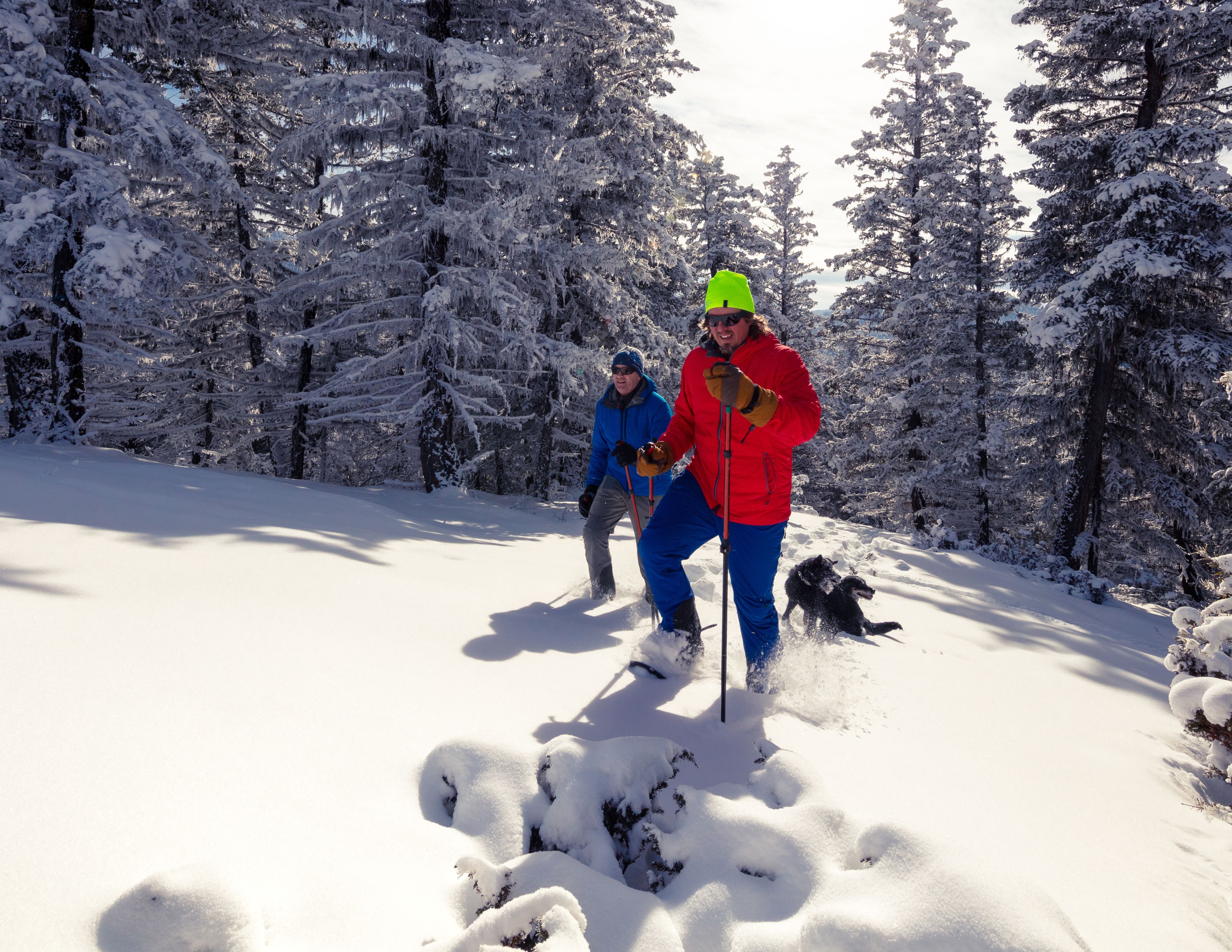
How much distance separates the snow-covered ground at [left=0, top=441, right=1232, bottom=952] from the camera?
1.39m

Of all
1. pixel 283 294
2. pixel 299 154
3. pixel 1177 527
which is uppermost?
pixel 299 154

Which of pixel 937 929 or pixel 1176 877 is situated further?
pixel 1176 877

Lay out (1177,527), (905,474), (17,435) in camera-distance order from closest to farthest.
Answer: (17,435), (1177,527), (905,474)

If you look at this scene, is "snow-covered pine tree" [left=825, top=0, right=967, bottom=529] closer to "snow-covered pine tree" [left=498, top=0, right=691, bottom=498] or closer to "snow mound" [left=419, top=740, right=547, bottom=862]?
"snow-covered pine tree" [left=498, top=0, right=691, bottom=498]

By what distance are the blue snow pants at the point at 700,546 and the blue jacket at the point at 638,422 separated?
1226mm

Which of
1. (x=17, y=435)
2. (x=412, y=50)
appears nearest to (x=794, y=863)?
(x=412, y=50)

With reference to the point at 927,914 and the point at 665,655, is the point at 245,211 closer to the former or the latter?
the point at 665,655

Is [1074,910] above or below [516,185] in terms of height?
below

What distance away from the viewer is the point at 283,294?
1159cm

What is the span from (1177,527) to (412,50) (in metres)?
19.6

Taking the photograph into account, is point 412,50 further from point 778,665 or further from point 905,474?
point 905,474

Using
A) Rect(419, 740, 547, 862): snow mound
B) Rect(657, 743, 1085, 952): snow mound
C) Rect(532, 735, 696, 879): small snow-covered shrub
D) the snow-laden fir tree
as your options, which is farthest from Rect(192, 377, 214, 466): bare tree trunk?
Rect(657, 743, 1085, 952): snow mound

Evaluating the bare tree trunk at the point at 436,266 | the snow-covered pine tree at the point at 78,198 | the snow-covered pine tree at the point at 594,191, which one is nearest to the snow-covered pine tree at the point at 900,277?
the snow-covered pine tree at the point at 594,191

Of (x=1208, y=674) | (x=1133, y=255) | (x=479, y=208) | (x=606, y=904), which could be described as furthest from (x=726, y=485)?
(x=1133, y=255)
